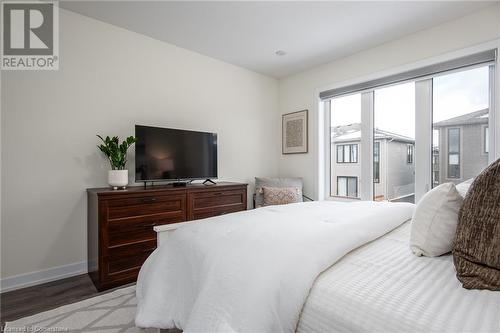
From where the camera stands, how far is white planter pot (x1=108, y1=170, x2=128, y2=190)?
7.95ft

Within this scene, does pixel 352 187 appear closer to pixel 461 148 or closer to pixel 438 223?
pixel 461 148

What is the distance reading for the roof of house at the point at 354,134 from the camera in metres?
3.14

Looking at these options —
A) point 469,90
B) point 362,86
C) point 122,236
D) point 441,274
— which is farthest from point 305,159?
point 441,274

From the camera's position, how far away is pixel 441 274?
89 centimetres

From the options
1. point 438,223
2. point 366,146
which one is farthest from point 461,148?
point 438,223

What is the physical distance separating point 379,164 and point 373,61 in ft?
4.31

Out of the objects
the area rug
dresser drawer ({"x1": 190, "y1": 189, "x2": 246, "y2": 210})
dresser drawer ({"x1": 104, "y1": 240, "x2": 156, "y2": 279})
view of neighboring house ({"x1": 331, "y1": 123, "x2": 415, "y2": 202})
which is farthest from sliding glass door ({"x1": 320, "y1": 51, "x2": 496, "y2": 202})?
the area rug

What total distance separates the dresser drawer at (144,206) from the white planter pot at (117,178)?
24 centimetres

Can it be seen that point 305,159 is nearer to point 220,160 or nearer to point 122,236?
point 220,160

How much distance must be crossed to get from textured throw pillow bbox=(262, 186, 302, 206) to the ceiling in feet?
6.03

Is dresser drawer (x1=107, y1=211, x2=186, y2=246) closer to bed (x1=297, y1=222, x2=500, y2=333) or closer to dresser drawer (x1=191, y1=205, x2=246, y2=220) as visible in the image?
dresser drawer (x1=191, y1=205, x2=246, y2=220)

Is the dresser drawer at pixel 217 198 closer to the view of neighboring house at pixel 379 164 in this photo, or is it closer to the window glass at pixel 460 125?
the view of neighboring house at pixel 379 164

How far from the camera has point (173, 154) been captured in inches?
114

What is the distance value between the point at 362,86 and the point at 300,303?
10.4ft
